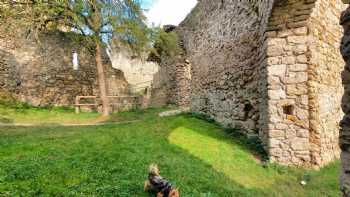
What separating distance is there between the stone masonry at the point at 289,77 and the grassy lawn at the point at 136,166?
568 millimetres

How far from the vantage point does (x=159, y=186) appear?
3.50 m

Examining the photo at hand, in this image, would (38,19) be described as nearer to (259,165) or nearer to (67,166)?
(67,166)

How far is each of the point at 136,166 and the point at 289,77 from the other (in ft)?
12.3

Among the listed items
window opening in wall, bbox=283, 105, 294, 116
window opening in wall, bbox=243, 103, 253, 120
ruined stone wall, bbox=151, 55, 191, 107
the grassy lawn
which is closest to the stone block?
window opening in wall, bbox=283, 105, 294, 116

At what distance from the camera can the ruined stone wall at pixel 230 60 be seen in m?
6.92

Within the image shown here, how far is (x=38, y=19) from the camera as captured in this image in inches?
397

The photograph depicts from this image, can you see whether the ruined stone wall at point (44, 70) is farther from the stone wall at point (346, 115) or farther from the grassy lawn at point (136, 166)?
the stone wall at point (346, 115)

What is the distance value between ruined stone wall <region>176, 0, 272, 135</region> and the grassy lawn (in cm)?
117

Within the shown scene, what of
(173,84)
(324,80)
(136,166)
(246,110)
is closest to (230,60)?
(246,110)

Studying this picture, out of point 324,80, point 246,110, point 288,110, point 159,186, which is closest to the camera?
point 159,186

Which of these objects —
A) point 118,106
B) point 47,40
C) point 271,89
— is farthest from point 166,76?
point 271,89

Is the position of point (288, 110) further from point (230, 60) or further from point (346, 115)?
point (346, 115)

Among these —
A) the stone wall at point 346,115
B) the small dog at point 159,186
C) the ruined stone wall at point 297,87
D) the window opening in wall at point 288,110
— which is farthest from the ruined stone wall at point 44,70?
the stone wall at point 346,115

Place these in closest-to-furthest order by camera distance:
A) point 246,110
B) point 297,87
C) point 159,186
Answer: point 159,186
point 297,87
point 246,110
